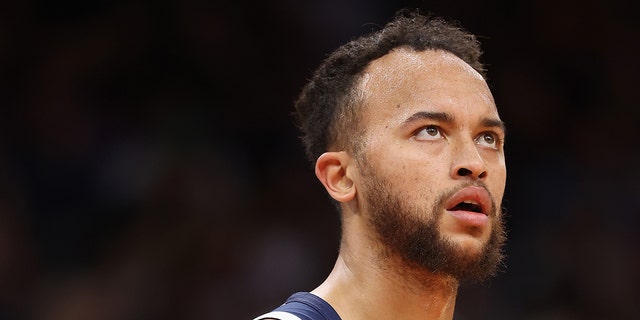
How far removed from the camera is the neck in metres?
3.34

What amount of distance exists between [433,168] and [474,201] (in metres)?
0.18

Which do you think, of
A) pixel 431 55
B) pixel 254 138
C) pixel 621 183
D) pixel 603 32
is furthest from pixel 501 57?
pixel 431 55

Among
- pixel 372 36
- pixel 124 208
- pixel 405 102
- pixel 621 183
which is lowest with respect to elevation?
pixel 124 208

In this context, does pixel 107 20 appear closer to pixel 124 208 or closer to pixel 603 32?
pixel 124 208

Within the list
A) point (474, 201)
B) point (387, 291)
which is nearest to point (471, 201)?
point (474, 201)

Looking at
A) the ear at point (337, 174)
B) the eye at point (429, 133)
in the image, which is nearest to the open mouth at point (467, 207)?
the eye at point (429, 133)

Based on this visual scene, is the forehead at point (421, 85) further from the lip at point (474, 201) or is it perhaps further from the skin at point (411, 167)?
the lip at point (474, 201)

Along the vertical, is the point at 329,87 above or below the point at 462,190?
above

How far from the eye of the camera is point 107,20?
22.1 feet

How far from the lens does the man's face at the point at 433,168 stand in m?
3.19

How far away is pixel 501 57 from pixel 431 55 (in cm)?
391

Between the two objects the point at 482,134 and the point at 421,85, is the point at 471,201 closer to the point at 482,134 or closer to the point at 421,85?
the point at 482,134

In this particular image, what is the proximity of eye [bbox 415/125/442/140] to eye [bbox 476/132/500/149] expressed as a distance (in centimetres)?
18

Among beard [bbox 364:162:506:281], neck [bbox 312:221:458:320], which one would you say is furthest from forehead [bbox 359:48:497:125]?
neck [bbox 312:221:458:320]
